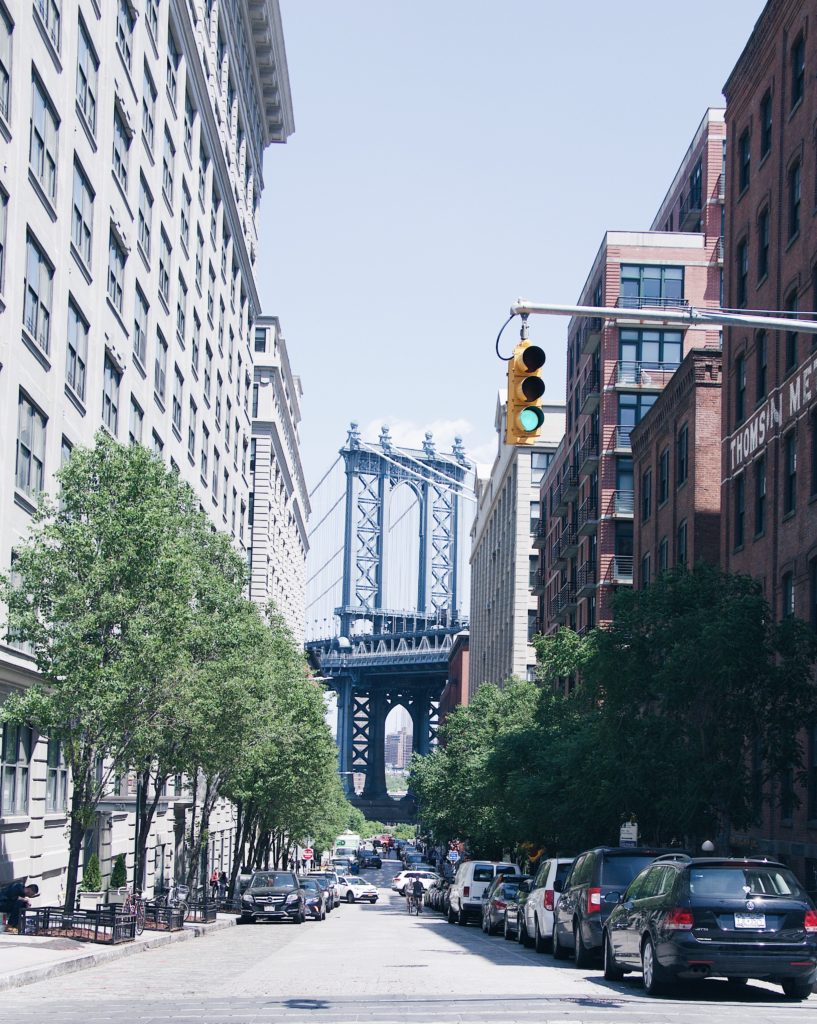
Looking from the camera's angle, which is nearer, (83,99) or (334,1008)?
(334,1008)

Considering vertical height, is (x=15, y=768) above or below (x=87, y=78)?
below

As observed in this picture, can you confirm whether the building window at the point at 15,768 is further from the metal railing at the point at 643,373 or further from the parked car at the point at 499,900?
the metal railing at the point at 643,373

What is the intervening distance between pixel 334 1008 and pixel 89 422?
25097 mm

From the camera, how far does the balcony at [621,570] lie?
68.6m

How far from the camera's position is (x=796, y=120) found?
39531 millimetres

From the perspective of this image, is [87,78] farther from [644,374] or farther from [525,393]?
[644,374]

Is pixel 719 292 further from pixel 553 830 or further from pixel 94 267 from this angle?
pixel 94 267

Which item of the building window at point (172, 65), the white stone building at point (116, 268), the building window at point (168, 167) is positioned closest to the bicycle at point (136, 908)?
the white stone building at point (116, 268)

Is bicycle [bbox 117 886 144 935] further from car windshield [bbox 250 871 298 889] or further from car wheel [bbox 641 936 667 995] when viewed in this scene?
car wheel [bbox 641 936 667 995]

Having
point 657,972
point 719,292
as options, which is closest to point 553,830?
point 657,972

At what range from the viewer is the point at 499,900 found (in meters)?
39.5

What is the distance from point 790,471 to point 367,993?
76.7ft

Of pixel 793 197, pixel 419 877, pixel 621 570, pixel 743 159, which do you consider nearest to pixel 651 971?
pixel 793 197

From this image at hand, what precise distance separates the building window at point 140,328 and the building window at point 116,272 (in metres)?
2.03
